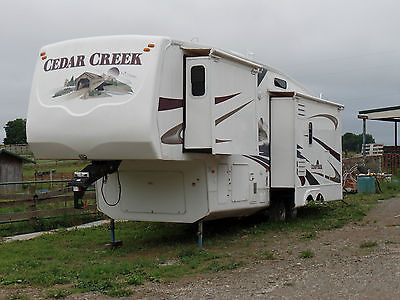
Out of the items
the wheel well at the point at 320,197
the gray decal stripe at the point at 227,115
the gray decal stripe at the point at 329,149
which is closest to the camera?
the gray decal stripe at the point at 227,115

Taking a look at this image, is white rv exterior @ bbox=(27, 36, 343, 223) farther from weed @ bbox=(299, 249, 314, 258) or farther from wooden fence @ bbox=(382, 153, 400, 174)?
wooden fence @ bbox=(382, 153, 400, 174)

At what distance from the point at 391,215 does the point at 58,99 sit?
9.31 m

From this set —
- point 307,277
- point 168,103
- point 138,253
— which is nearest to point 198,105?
point 168,103

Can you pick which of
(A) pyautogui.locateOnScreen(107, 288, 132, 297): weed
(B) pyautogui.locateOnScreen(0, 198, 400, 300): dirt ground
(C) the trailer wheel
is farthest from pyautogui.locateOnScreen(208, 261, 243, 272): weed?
(C) the trailer wheel

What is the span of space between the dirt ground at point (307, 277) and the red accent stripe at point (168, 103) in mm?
2668

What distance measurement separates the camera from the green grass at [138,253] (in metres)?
7.82

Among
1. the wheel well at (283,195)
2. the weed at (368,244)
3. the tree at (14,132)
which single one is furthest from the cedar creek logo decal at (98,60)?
the tree at (14,132)

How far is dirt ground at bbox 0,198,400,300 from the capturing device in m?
6.68

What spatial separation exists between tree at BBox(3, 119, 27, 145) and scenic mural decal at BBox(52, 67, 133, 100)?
188 ft

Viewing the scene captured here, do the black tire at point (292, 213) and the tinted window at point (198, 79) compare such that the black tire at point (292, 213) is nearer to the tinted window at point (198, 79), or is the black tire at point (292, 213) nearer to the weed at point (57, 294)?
the tinted window at point (198, 79)

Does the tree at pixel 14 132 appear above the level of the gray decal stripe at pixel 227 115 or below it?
above

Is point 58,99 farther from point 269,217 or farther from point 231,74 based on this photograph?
point 269,217

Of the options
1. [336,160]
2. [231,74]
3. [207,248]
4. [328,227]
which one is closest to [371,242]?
[328,227]

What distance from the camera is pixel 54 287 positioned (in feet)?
24.6
